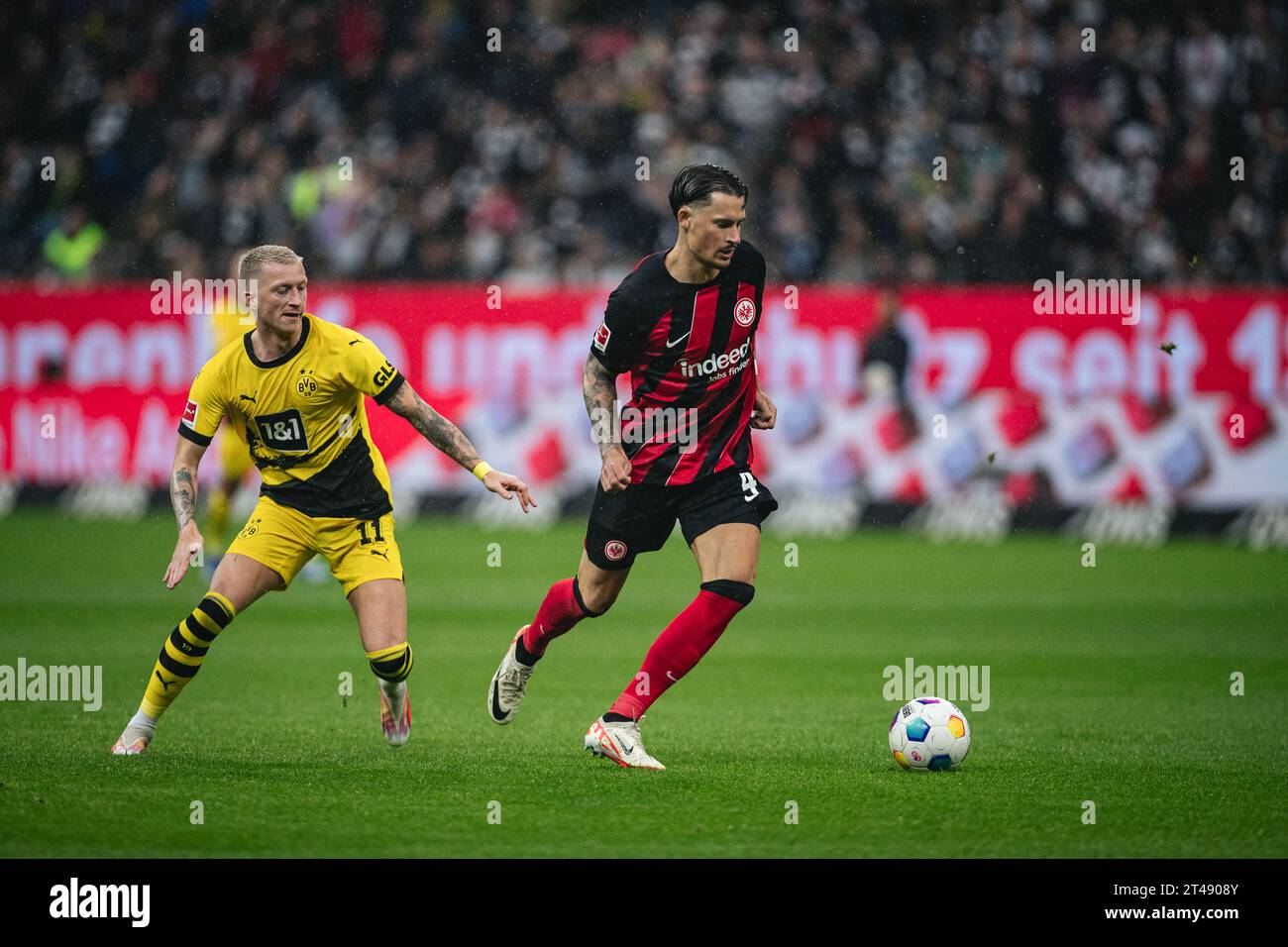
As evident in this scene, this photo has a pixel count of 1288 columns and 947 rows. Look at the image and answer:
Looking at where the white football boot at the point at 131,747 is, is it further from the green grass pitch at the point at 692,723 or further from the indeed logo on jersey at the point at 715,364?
the indeed logo on jersey at the point at 715,364

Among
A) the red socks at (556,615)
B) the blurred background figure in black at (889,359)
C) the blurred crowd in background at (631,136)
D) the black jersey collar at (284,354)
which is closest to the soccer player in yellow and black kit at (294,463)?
the black jersey collar at (284,354)

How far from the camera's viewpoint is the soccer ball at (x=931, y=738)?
735cm

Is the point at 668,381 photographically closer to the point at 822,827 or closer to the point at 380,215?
the point at 822,827

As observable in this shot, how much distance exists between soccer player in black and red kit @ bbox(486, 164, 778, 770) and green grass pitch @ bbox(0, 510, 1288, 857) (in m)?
0.57

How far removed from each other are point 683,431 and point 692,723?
5.93 ft

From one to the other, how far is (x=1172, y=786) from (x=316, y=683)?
4766mm

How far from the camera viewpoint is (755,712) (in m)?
9.20

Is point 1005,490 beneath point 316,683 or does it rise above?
above

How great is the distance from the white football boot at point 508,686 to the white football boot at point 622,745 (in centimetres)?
83

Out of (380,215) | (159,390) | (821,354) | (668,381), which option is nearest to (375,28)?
(380,215)

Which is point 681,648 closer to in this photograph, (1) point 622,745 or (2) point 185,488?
(1) point 622,745

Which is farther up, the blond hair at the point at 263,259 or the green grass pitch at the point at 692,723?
the blond hair at the point at 263,259

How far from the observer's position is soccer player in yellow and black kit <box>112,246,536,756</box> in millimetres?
7402
